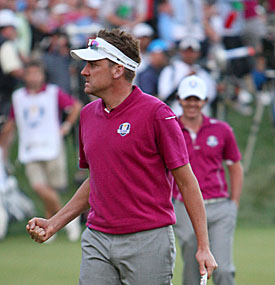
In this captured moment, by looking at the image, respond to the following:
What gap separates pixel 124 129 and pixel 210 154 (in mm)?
2529

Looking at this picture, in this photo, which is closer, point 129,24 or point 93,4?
point 129,24

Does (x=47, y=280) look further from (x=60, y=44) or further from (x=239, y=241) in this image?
(x=60, y=44)

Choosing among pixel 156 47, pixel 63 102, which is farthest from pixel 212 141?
pixel 156 47

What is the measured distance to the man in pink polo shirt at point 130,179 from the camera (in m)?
4.71

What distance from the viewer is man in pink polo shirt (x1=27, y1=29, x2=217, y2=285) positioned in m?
4.71

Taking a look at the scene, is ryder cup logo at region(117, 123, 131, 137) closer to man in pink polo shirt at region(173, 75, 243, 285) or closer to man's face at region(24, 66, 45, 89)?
man in pink polo shirt at region(173, 75, 243, 285)

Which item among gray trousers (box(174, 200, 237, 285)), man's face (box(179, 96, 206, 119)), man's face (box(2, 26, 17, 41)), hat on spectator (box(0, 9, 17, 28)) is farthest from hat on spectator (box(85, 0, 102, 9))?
gray trousers (box(174, 200, 237, 285))

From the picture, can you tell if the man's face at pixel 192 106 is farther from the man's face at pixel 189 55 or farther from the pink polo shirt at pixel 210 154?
the man's face at pixel 189 55

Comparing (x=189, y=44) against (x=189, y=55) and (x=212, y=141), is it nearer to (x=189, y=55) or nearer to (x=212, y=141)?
(x=189, y=55)

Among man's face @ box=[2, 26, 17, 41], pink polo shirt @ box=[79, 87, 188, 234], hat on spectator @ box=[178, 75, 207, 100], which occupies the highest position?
pink polo shirt @ box=[79, 87, 188, 234]

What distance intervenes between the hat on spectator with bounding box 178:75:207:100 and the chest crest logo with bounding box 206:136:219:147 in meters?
0.39

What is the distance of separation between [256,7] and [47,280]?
364 inches

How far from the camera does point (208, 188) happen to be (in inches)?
278

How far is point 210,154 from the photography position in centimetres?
715
